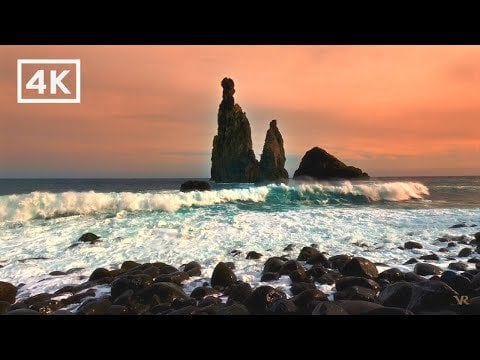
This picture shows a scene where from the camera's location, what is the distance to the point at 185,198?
1362 cm

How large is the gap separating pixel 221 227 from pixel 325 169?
22.8 feet

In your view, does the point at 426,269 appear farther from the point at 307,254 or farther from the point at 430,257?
the point at 307,254

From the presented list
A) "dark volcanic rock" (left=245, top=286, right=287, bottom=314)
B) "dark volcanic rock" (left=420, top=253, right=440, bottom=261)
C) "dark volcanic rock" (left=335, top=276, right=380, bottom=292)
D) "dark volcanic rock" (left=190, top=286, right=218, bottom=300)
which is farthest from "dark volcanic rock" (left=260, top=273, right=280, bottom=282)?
"dark volcanic rock" (left=420, top=253, right=440, bottom=261)

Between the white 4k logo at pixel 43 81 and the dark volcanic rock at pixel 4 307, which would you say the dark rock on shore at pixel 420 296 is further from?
the white 4k logo at pixel 43 81

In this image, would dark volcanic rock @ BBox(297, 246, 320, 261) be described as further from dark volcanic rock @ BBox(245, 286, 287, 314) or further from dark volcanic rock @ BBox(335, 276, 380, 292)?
dark volcanic rock @ BBox(245, 286, 287, 314)

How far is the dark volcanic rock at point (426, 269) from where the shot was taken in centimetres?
657

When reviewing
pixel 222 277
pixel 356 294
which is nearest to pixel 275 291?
pixel 222 277

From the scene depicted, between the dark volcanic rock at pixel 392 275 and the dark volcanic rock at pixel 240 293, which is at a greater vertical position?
the dark volcanic rock at pixel 392 275

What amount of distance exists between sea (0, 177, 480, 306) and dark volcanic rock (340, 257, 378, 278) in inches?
25.3

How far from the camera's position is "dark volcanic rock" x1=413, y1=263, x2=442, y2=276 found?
6574 mm

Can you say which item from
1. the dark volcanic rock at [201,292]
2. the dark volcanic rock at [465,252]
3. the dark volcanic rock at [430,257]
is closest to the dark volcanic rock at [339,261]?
the dark volcanic rock at [430,257]

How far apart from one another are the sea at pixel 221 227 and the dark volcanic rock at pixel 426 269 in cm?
37
